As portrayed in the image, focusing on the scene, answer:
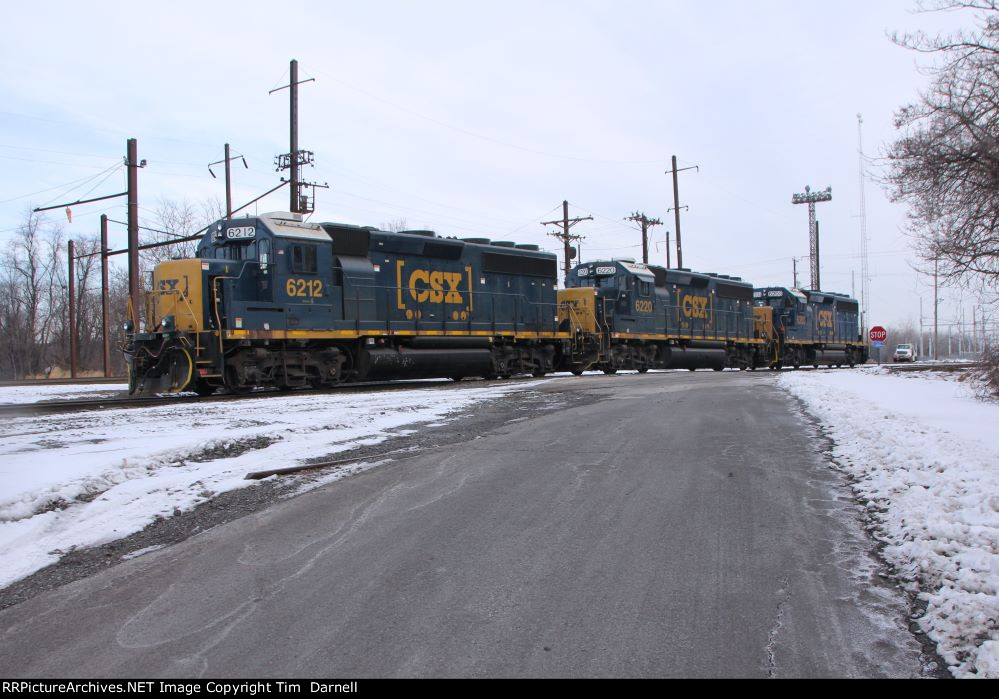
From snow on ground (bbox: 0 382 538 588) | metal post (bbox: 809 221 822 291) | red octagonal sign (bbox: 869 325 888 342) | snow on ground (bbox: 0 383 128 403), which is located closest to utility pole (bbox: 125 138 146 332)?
snow on ground (bbox: 0 383 128 403)

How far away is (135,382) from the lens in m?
16.3

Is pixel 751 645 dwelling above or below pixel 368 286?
below

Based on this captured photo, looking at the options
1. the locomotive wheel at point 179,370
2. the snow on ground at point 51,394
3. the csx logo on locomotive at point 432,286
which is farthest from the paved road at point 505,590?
the csx logo on locomotive at point 432,286

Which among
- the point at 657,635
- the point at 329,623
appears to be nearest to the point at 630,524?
the point at 657,635

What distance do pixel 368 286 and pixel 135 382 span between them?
615cm

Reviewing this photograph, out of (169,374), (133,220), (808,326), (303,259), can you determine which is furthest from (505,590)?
(808,326)

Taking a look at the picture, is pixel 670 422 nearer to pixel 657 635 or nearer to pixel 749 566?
pixel 749 566

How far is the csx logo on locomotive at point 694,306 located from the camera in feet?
106

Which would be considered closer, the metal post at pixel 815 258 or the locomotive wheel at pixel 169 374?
the locomotive wheel at pixel 169 374

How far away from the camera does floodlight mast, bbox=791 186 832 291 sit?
222 ft

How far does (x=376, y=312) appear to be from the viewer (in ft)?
64.6

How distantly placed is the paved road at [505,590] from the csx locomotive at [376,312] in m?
10.8

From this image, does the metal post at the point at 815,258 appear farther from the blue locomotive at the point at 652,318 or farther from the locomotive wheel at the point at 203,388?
the locomotive wheel at the point at 203,388

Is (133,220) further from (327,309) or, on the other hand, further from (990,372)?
(990,372)
